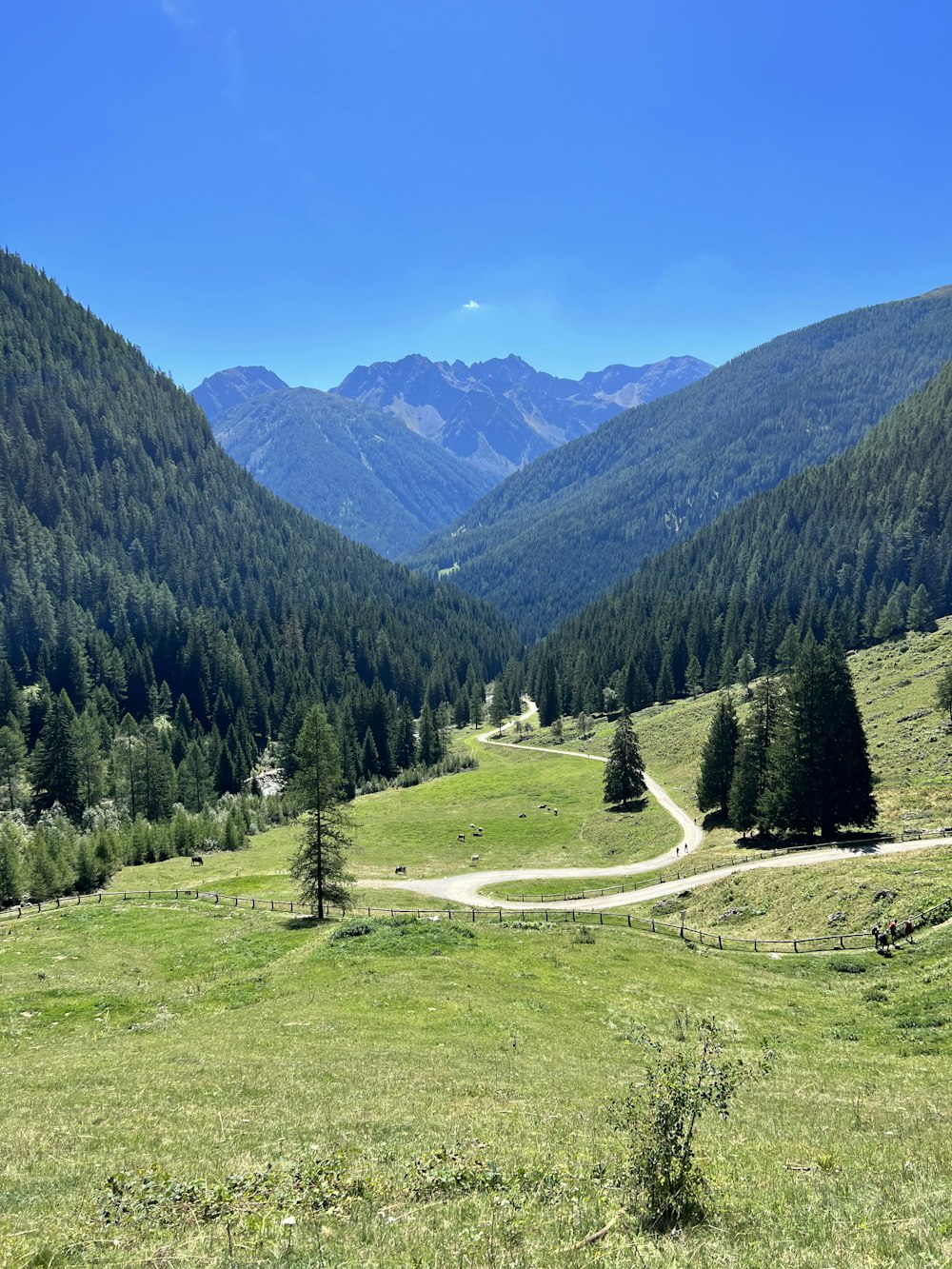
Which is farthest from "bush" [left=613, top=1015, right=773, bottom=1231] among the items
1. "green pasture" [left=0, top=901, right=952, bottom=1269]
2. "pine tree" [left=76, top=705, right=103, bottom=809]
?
"pine tree" [left=76, top=705, right=103, bottom=809]

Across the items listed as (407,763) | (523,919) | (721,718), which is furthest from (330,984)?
(407,763)

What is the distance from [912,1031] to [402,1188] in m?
22.6

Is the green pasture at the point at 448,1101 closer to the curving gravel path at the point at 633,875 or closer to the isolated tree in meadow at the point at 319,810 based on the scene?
the isolated tree in meadow at the point at 319,810

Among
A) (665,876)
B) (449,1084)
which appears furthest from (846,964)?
(665,876)

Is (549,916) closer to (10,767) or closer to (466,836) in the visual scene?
(466,836)

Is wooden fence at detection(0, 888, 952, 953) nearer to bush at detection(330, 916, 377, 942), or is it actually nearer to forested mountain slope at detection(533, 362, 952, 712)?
bush at detection(330, 916, 377, 942)

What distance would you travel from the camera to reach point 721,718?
73.8m

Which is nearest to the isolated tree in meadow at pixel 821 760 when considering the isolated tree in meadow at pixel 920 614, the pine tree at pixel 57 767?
the isolated tree in meadow at pixel 920 614

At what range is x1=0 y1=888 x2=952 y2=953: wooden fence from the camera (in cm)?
3759

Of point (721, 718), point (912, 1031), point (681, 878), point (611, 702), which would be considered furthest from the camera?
point (611, 702)

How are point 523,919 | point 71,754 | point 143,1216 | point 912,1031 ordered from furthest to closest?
1. point 71,754
2. point 523,919
3. point 912,1031
4. point 143,1216

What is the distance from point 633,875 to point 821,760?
881 inches

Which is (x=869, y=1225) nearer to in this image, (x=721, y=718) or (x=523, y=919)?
(x=523, y=919)

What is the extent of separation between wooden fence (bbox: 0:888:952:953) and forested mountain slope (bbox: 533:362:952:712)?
102251mm
